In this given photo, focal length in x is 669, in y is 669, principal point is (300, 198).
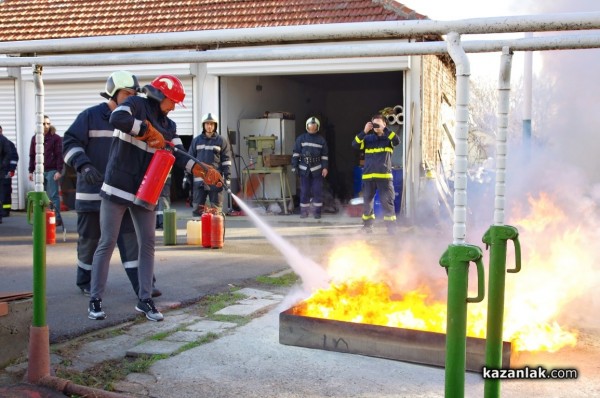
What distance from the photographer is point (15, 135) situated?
15906mm

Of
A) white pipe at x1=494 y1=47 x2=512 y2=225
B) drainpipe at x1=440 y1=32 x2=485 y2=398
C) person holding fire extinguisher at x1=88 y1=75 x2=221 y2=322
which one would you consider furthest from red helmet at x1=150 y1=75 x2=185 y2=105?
drainpipe at x1=440 y1=32 x2=485 y2=398

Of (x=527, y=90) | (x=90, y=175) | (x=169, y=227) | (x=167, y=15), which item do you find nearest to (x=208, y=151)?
(x=169, y=227)

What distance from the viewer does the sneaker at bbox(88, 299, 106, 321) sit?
5.44 metres

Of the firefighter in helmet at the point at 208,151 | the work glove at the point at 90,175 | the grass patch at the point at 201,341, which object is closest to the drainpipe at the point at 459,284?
the grass patch at the point at 201,341

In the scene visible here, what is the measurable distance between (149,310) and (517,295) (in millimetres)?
2949

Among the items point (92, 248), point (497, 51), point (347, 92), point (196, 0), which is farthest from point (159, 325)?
point (347, 92)

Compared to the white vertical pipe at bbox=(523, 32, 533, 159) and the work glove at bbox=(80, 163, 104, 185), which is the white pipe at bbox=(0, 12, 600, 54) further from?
the white vertical pipe at bbox=(523, 32, 533, 159)

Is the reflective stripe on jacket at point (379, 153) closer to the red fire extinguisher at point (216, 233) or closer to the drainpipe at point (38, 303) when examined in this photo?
the red fire extinguisher at point (216, 233)

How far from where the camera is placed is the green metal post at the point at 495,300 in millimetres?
3141

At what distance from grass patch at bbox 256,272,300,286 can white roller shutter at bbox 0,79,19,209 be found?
10502 mm

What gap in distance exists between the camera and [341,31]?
3213 millimetres

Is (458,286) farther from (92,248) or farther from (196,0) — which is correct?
(196,0)

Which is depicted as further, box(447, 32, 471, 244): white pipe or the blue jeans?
the blue jeans

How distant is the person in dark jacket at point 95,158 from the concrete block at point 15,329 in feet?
5.31
